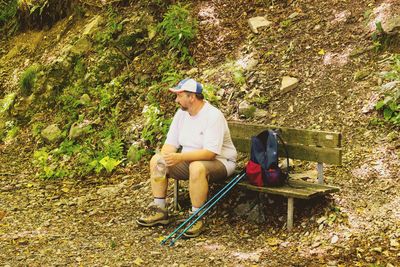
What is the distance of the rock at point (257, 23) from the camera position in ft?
32.7

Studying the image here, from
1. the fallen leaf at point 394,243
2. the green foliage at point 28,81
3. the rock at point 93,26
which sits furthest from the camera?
the rock at point 93,26

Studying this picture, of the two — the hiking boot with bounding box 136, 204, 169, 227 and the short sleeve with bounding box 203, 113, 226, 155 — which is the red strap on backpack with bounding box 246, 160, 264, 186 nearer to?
the short sleeve with bounding box 203, 113, 226, 155

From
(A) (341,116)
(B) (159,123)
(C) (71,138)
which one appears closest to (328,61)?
(A) (341,116)

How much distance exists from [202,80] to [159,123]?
3.65 ft

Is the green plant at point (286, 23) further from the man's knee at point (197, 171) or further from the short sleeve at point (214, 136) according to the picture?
the man's knee at point (197, 171)

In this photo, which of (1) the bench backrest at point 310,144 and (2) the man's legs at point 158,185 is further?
(2) the man's legs at point 158,185

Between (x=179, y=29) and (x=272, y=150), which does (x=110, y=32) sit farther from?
(x=272, y=150)

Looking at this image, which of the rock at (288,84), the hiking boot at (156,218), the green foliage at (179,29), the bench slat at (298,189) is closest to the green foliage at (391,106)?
the rock at (288,84)

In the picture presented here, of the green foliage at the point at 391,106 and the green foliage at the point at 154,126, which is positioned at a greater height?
the green foliage at the point at 391,106

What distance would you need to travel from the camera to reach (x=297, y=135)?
20.6 feet

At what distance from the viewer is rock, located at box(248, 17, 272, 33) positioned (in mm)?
9969

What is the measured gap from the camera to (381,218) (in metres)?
5.54

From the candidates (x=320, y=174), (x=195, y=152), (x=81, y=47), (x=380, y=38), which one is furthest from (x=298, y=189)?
(x=81, y=47)

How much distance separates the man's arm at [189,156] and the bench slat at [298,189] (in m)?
0.51
